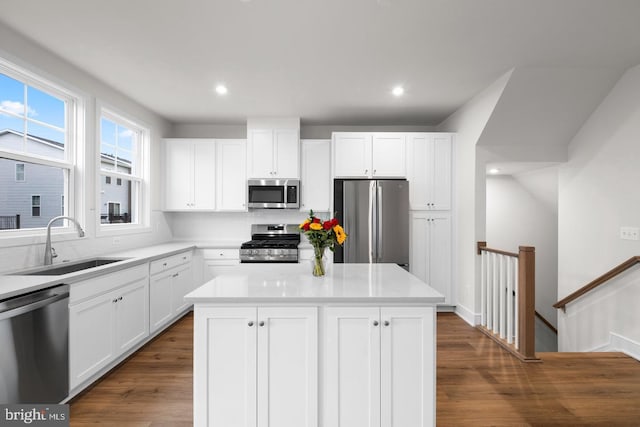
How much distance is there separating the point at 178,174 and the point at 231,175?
0.77 meters

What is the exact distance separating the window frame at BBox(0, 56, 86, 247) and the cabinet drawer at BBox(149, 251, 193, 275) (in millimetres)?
735

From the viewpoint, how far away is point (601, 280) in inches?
123

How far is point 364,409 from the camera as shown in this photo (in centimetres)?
167

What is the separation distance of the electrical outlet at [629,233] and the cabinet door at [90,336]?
15.6 ft

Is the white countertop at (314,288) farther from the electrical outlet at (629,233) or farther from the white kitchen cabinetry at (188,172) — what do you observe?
the white kitchen cabinetry at (188,172)

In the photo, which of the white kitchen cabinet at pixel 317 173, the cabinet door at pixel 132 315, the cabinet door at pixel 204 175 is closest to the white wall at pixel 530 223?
the white kitchen cabinet at pixel 317 173

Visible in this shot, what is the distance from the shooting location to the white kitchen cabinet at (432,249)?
4.20 metres

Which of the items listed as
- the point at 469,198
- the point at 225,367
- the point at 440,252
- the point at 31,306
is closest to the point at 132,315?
the point at 31,306

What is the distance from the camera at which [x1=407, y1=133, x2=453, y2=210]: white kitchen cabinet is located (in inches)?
167

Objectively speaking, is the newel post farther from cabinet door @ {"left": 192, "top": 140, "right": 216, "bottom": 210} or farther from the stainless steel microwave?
cabinet door @ {"left": 192, "top": 140, "right": 216, "bottom": 210}

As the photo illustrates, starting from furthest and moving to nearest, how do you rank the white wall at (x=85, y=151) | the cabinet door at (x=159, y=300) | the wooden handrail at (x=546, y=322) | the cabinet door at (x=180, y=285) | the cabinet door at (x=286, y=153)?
1. the wooden handrail at (x=546, y=322)
2. the cabinet door at (x=286, y=153)
3. the cabinet door at (x=180, y=285)
4. the cabinet door at (x=159, y=300)
5. the white wall at (x=85, y=151)

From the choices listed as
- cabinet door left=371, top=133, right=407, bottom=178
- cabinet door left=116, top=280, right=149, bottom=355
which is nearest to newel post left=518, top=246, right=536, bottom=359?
cabinet door left=371, top=133, right=407, bottom=178

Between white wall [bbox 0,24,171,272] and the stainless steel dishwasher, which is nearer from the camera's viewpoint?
the stainless steel dishwasher

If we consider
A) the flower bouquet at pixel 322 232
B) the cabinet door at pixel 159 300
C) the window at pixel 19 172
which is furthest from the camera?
the cabinet door at pixel 159 300
